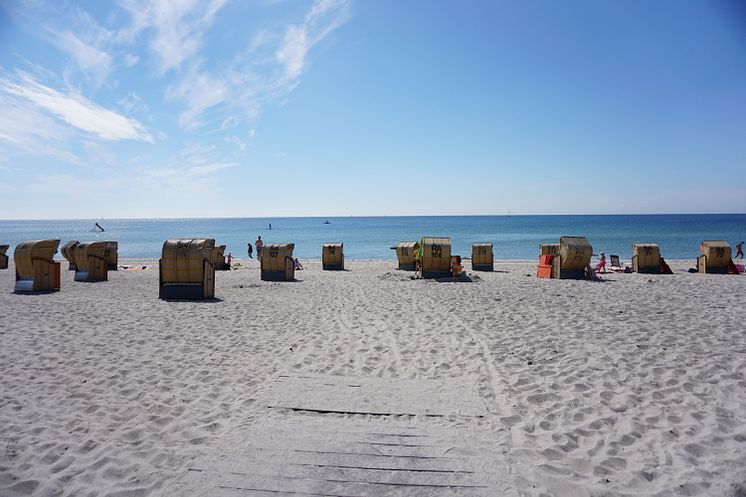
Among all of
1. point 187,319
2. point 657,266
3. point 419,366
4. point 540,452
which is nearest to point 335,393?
point 419,366

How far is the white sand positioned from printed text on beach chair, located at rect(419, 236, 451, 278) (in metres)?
5.48

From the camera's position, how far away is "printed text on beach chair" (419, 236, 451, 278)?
1574cm

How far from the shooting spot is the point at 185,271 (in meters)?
11.2

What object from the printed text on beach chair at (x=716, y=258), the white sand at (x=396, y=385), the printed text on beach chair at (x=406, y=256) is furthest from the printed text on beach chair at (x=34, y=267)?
the printed text on beach chair at (x=716, y=258)

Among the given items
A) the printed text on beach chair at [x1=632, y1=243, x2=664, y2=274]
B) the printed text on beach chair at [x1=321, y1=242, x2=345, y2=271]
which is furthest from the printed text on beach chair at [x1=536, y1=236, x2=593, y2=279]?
the printed text on beach chair at [x1=321, y1=242, x2=345, y2=271]

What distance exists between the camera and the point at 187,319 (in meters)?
8.73

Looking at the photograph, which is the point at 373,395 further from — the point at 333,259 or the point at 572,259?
the point at 333,259

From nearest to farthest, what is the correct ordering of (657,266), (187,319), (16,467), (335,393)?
(16,467) < (335,393) < (187,319) < (657,266)

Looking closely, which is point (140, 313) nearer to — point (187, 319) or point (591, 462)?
point (187, 319)

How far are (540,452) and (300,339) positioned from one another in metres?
4.54

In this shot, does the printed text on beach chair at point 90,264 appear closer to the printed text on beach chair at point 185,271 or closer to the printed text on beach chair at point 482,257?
the printed text on beach chair at point 185,271

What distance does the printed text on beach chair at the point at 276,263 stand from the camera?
16.4 metres

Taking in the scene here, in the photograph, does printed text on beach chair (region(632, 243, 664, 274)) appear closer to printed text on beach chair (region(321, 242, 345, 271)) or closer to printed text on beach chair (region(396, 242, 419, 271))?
printed text on beach chair (region(396, 242, 419, 271))

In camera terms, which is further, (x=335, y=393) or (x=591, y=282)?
(x=591, y=282)
